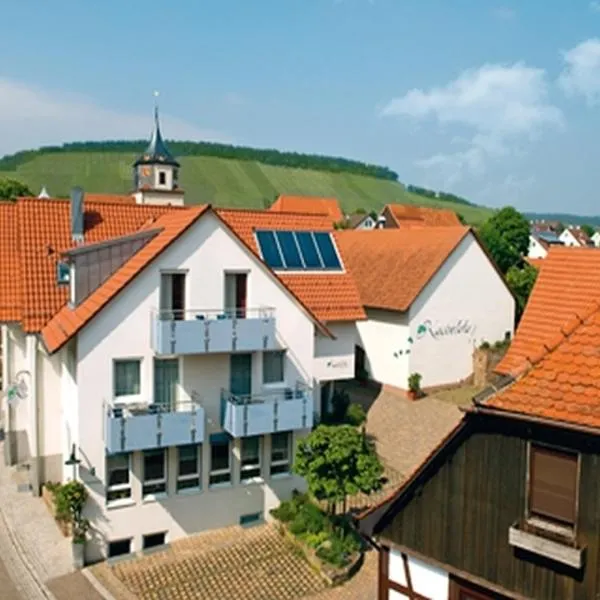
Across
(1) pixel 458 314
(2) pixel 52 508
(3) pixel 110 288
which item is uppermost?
(3) pixel 110 288

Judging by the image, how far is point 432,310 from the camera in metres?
30.2

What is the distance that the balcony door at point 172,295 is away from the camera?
16.8 meters

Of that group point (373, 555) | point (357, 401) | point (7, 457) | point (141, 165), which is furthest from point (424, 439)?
point (141, 165)

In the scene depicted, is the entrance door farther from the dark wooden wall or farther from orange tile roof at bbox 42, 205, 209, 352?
the dark wooden wall

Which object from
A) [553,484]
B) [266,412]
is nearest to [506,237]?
[266,412]

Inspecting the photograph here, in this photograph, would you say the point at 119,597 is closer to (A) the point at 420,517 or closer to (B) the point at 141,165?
(A) the point at 420,517

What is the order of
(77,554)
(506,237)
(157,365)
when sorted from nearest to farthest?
(77,554) < (157,365) < (506,237)

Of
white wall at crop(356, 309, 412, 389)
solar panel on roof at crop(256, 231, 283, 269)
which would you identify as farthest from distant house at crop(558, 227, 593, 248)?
solar panel on roof at crop(256, 231, 283, 269)

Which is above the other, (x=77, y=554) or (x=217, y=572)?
(x=77, y=554)

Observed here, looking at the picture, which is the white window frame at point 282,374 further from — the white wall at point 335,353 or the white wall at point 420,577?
the white wall at point 420,577

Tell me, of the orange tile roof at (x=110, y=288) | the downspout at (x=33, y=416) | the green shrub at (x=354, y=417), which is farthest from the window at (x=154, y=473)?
the green shrub at (x=354, y=417)

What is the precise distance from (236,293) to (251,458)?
4.62 m

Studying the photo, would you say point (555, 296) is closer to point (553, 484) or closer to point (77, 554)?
point (553, 484)

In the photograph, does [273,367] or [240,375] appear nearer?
[240,375]
